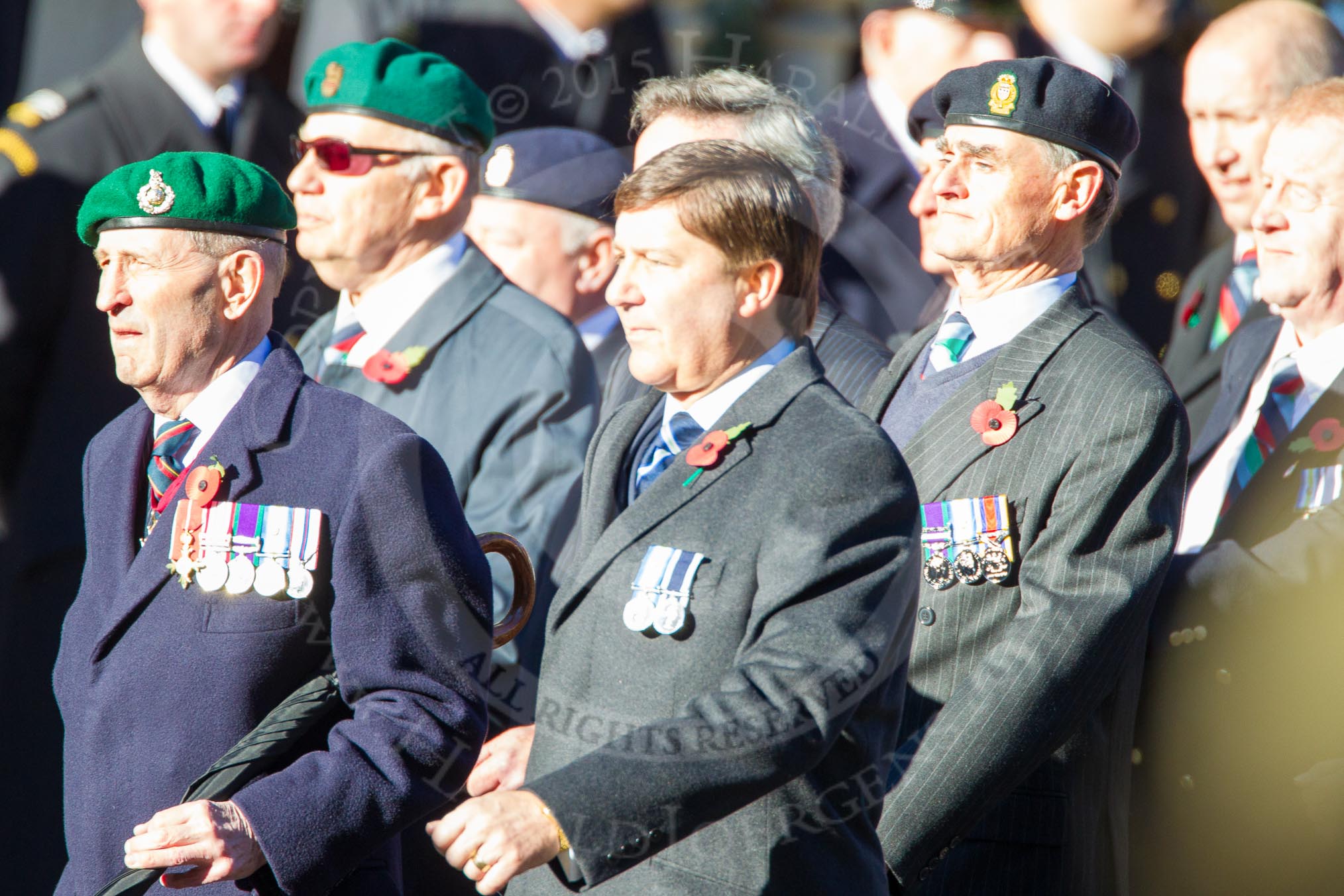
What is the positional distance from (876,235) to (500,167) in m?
1.05

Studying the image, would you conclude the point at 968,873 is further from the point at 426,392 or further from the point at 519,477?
the point at 426,392

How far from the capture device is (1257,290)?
3898 mm

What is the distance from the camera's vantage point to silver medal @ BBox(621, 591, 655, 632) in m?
2.18

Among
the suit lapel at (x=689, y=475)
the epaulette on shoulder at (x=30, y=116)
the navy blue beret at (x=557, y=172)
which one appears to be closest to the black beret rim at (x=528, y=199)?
the navy blue beret at (x=557, y=172)

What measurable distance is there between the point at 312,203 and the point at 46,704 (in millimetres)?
1544

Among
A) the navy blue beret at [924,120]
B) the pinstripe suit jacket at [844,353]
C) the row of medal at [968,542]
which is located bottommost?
the pinstripe suit jacket at [844,353]

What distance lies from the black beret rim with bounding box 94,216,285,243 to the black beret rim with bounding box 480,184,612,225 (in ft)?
5.50

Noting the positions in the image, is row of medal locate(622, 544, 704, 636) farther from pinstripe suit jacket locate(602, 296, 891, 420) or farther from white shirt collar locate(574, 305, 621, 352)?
white shirt collar locate(574, 305, 621, 352)

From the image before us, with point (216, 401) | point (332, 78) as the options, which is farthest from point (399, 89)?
point (216, 401)

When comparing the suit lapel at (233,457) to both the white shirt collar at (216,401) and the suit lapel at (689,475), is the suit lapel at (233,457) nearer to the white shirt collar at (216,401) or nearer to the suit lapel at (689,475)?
the white shirt collar at (216,401)

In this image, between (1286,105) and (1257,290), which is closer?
(1286,105)

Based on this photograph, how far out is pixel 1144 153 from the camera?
4211 mm

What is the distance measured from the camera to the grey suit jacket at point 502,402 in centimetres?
351

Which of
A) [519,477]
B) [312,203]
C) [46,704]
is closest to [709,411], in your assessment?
[519,477]
